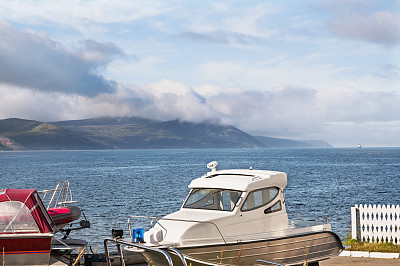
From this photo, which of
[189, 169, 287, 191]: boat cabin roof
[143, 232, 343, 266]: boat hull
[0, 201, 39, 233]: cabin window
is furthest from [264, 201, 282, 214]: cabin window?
[0, 201, 39, 233]: cabin window

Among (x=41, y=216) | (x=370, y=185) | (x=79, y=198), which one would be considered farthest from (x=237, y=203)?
(x=370, y=185)

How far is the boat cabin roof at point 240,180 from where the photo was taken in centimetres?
1395

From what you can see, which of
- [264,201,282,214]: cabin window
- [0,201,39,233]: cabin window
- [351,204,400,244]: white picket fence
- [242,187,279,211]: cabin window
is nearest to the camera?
[0,201,39,233]: cabin window

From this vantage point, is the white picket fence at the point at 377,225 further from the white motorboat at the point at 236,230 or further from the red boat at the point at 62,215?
the red boat at the point at 62,215

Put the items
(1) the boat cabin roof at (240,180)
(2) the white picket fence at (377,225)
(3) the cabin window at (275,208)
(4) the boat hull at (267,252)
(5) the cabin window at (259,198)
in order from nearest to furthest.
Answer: (4) the boat hull at (267,252) → (5) the cabin window at (259,198) → (1) the boat cabin roof at (240,180) → (3) the cabin window at (275,208) → (2) the white picket fence at (377,225)

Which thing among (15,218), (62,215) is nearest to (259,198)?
(15,218)

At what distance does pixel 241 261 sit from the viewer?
13.0 metres

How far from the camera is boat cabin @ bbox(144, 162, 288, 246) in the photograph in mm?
12641

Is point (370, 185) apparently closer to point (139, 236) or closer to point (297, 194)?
point (297, 194)

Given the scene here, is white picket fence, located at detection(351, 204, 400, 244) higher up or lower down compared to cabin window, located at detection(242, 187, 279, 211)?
lower down

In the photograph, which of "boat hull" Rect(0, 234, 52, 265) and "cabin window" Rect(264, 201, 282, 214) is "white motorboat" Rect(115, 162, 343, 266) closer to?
"cabin window" Rect(264, 201, 282, 214)

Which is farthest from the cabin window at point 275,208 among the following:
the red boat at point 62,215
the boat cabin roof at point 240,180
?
the red boat at point 62,215

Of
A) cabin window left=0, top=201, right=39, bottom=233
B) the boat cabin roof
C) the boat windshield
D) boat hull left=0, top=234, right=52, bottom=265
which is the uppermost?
the boat cabin roof

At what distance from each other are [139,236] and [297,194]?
41.4m
